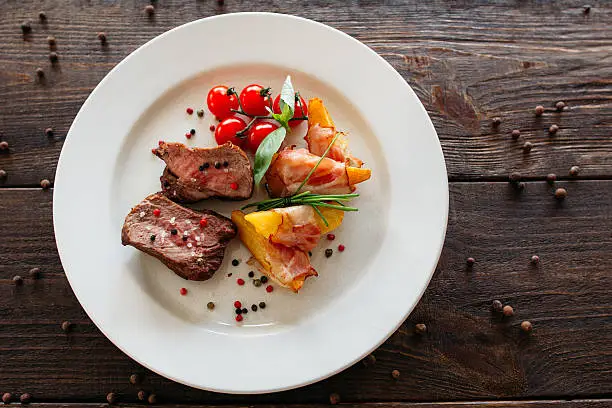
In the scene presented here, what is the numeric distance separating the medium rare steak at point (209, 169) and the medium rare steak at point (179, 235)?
0.12m

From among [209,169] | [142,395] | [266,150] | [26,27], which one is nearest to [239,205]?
[209,169]

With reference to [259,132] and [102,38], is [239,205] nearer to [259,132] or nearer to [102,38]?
[259,132]

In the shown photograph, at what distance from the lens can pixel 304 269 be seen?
262 cm

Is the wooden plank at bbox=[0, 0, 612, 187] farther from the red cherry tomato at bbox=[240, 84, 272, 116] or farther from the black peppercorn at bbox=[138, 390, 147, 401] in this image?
the black peppercorn at bbox=[138, 390, 147, 401]

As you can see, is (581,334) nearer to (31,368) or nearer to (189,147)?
(189,147)

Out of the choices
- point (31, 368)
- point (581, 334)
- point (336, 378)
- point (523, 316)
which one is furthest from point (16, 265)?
point (581, 334)

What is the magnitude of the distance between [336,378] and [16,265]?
1.71 meters

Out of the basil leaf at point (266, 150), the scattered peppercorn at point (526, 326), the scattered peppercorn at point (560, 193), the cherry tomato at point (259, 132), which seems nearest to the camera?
the basil leaf at point (266, 150)

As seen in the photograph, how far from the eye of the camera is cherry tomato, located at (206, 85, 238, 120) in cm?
278

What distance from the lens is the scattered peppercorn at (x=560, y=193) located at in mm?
2959

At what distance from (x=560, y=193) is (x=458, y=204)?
531mm

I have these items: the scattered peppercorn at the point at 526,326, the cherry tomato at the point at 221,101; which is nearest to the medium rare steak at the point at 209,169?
the cherry tomato at the point at 221,101

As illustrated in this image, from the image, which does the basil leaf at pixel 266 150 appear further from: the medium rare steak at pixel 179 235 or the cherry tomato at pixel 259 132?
the medium rare steak at pixel 179 235

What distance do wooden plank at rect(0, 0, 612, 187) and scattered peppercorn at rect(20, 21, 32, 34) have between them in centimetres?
3
